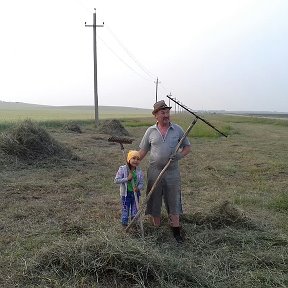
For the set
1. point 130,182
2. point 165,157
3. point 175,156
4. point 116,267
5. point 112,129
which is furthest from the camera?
point 112,129

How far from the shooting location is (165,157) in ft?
16.3

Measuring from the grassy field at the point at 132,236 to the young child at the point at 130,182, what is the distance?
0.28 metres

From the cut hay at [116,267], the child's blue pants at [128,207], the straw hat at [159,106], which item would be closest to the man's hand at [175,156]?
the straw hat at [159,106]

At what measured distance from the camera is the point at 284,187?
8.71 metres

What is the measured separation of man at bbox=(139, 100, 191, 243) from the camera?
4.96m

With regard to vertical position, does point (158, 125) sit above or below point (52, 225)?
above

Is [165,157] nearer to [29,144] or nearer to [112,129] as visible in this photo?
[29,144]

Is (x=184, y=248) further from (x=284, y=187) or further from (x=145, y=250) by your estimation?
(x=284, y=187)

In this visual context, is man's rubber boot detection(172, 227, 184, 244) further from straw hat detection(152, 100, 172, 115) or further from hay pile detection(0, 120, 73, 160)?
hay pile detection(0, 120, 73, 160)

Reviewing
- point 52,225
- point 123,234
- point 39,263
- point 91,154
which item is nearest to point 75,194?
point 52,225

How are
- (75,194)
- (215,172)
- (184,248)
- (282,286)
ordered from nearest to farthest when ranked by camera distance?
(282,286)
(184,248)
(75,194)
(215,172)

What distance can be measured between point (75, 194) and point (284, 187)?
14.4 ft

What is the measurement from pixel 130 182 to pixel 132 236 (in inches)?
25.9

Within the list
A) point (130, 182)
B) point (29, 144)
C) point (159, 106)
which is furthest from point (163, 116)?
point (29, 144)
